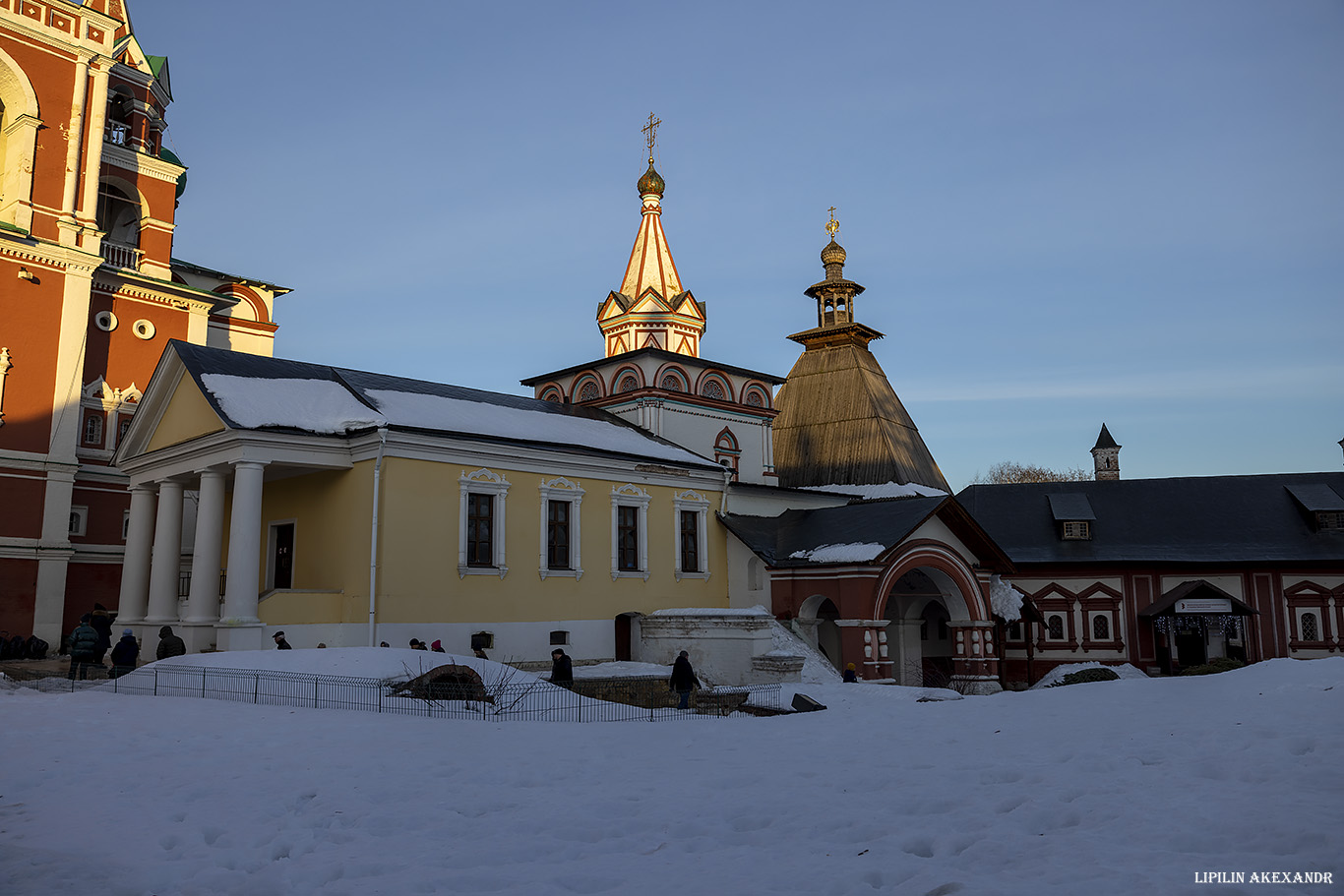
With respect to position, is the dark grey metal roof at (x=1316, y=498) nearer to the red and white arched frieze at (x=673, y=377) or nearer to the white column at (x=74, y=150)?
the red and white arched frieze at (x=673, y=377)

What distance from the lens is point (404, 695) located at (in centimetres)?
1514

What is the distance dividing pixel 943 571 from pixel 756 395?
1220 cm

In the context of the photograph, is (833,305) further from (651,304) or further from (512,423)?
(512,423)

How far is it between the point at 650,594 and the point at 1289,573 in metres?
24.7

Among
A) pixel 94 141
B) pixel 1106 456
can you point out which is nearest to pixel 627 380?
pixel 94 141

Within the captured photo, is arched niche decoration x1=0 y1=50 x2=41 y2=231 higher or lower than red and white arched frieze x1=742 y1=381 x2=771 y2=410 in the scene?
higher

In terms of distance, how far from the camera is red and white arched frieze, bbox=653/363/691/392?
118 feet

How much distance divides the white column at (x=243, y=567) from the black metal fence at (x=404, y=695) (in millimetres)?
3210

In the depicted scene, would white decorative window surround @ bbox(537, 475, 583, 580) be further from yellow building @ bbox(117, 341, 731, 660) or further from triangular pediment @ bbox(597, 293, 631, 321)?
triangular pediment @ bbox(597, 293, 631, 321)

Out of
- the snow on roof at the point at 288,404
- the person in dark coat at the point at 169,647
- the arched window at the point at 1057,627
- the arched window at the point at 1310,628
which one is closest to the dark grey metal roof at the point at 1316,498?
the arched window at the point at 1310,628

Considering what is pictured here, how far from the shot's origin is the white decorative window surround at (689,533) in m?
29.0

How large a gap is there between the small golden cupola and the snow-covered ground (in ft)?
89.1

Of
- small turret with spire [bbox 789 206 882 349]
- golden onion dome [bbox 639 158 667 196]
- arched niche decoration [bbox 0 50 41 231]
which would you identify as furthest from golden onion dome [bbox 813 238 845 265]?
arched niche decoration [bbox 0 50 41 231]

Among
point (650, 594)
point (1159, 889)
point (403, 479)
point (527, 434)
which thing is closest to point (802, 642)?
point (650, 594)
